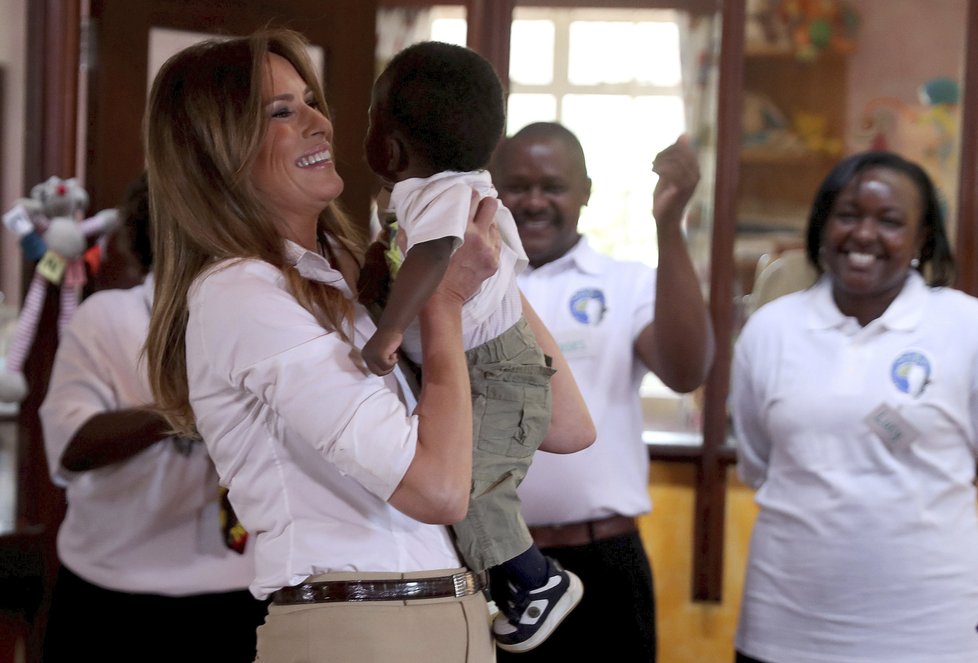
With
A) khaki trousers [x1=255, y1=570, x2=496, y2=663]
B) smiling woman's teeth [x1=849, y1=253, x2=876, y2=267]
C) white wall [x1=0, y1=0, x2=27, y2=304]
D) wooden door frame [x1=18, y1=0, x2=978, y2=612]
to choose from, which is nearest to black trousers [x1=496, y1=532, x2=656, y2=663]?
smiling woman's teeth [x1=849, y1=253, x2=876, y2=267]

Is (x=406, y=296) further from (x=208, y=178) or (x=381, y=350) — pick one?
(x=208, y=178)

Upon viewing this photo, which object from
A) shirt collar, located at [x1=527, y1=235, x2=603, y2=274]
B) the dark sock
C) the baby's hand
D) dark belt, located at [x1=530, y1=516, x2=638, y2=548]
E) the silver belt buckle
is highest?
shirt collar, located at [x1=527, y1=235, x2=603, y2=274]

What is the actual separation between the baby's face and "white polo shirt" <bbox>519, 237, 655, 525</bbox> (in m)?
1.01

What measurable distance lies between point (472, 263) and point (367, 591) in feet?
1.28

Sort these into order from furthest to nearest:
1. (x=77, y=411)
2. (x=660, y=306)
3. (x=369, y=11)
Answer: (x=369, y=11)
(x=77, y=411)
(x=660, y=306)

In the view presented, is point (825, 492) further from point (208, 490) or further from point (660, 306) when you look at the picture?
point (208, 490)

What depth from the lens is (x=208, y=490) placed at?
252 cm

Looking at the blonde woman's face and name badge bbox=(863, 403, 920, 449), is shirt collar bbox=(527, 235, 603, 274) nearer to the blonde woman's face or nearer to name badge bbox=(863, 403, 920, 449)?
name badge bbox=(863, 403, 920, 449)

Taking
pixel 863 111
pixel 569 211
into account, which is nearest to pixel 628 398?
pixel 569 211

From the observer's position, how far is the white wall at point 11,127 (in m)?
3.24

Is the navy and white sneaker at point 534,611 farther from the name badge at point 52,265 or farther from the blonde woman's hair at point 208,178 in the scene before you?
the name badge at point 52,265

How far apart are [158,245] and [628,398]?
1249 millimetres

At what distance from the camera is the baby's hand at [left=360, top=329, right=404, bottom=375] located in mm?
1220

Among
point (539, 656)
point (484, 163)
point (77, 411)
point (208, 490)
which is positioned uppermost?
point (484, 163)
